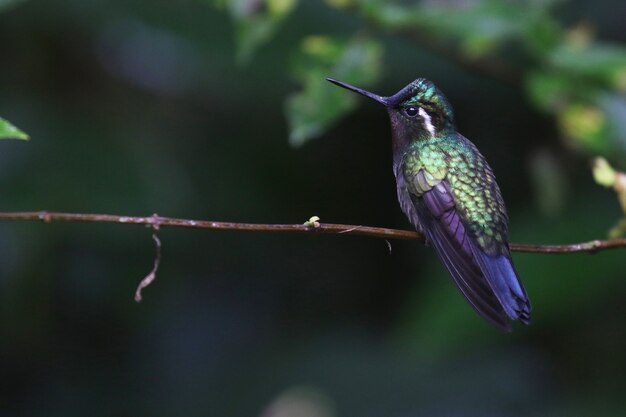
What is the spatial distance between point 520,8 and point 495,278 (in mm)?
1589

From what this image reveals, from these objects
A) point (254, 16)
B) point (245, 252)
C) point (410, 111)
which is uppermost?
point (254, 16)

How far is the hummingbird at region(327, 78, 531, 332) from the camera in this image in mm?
2555

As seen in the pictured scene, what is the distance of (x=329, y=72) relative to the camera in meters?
3.50

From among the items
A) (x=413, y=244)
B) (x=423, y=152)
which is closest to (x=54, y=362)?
(x=413, y=244)

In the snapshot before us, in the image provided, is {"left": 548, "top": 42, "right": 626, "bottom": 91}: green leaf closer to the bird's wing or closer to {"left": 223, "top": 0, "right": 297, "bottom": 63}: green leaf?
the bird's wing

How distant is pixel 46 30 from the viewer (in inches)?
183

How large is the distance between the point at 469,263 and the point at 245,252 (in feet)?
9.04

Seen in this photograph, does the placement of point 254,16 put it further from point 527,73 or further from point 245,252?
point 245,252

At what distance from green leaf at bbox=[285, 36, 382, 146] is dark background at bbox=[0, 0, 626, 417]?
2.58 feet

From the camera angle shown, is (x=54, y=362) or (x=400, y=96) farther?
(x=54, y=362)

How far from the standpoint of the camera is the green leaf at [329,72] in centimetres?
332

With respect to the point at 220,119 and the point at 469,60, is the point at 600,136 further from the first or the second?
the point at 220,119

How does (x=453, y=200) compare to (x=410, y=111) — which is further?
(x=410, y=111)

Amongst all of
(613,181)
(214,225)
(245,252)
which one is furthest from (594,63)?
(245,252)
